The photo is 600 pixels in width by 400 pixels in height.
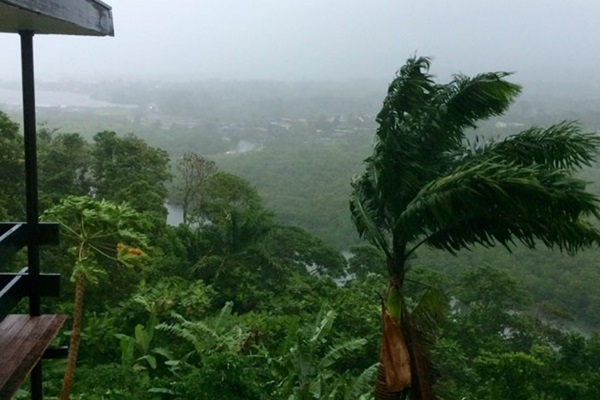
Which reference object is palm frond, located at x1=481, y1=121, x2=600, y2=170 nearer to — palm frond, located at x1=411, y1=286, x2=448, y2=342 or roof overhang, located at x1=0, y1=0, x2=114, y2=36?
palm frond, located at x1=411, y1=286, x2=448, y2=342

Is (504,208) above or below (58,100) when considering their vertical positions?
below

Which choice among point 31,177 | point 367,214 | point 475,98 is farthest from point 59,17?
point 475,98

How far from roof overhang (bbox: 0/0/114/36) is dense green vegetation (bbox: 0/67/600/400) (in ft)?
6.75

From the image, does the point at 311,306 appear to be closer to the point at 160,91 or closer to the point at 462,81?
the point at 462,81

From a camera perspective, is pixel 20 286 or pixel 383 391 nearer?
pixel 20 286

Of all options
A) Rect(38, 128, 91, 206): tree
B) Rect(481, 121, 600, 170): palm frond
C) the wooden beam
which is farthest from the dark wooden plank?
Rect(38, 128, 91, 206): tree

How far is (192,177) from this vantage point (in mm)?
18875

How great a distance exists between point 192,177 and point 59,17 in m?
17.2

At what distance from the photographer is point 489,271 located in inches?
530

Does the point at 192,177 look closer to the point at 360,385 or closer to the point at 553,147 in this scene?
the point at 360,385

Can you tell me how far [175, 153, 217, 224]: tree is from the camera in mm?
18750

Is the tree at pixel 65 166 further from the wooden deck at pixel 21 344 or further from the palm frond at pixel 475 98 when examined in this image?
the wooden deck at pixel 21 344

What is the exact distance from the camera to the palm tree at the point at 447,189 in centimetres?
430

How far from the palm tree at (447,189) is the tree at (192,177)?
43.5 ft
